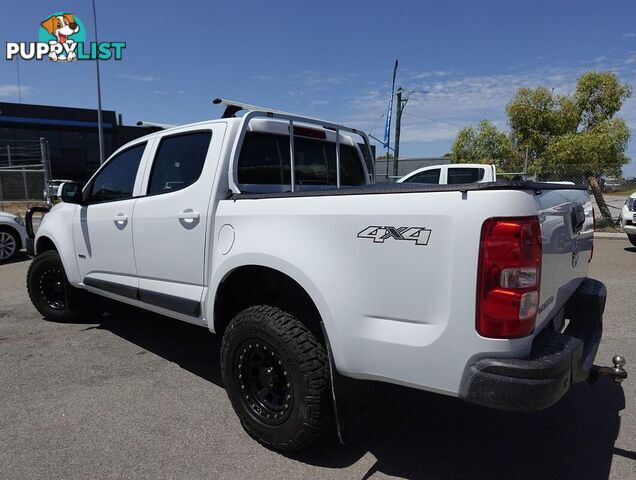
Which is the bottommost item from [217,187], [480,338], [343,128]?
[480,338]

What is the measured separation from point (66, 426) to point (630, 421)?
3701mm

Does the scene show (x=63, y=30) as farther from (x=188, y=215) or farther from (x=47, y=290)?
(x=188, y=215)

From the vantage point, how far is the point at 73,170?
122ft

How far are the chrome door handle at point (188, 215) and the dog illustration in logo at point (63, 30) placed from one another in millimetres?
23832

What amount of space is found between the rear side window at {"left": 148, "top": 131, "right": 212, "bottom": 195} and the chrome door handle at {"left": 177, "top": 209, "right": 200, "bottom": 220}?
229 mm

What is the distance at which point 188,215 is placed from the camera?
3.24 meters

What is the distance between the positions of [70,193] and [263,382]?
9.79 ft

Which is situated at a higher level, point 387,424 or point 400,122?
point 400,122

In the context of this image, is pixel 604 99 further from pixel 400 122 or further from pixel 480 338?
pixel 480 338

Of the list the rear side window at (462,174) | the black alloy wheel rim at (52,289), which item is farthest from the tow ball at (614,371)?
the rear side window at (462,174)

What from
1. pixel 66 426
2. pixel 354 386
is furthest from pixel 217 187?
pixel 66 426

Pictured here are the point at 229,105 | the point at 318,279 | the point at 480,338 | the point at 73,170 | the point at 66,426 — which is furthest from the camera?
the point at 73,170

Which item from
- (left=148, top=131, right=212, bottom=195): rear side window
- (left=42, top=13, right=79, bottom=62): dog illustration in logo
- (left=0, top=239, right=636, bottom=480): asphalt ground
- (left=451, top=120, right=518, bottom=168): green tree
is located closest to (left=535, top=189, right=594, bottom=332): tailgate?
(left=0, top=239, right=636, bottom=480): asphalt ground

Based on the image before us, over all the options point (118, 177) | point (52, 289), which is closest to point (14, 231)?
point (52, 289)
